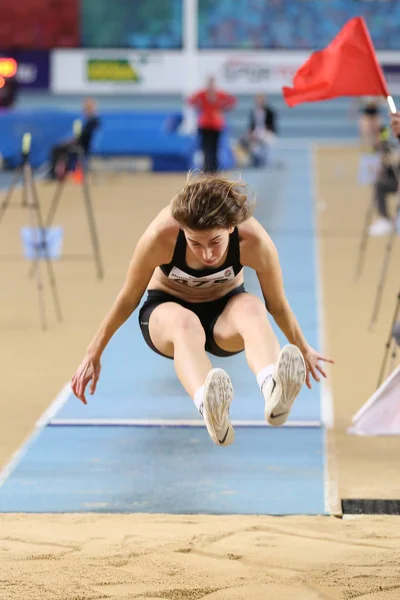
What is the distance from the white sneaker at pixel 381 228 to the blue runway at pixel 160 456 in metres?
6.81

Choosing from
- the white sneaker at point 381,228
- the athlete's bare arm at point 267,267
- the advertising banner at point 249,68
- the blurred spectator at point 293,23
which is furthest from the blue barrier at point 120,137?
the athlete's bare arm at point 267,267

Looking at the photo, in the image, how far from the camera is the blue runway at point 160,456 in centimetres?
525

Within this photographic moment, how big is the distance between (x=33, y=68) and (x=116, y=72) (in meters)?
2.40

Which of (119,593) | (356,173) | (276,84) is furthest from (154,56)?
(119,593)

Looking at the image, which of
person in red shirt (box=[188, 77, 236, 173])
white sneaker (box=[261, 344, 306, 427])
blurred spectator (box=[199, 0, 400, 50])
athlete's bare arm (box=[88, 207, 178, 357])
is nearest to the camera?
white sneaker (box=[261, 344, 306, 427])

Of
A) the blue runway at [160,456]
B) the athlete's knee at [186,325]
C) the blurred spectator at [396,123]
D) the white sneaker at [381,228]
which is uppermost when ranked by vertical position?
the blurred spectator at [396,123]

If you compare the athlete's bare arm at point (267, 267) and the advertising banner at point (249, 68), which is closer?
the athlete's bare arm at point (267, 267)

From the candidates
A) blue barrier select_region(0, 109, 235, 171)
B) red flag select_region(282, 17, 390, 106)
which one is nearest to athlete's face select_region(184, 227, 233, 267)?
red flag select_region(282, 17, 390, 106)

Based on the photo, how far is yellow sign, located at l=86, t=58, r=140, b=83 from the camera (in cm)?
2942

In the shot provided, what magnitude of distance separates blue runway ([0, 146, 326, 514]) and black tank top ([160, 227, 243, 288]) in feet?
3.44

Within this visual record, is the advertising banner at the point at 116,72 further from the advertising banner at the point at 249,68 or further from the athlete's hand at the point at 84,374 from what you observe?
the athlete's hand at the point at 84,374

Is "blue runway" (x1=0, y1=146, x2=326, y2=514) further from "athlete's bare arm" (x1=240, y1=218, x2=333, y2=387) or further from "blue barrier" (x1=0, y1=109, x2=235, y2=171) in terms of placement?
"blue barrier" (x1=0, y1=109, x2=235, y2=171)

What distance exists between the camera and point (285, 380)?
423 centimetres

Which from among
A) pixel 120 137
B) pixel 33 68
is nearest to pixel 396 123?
pixel 120 137
